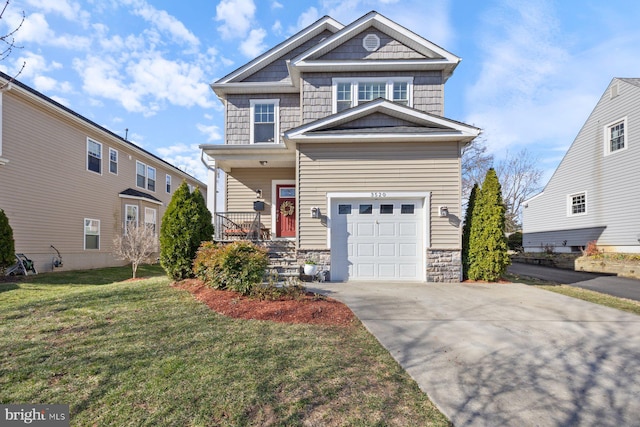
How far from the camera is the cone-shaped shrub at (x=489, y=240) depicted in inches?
343

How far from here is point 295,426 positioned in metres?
2.36

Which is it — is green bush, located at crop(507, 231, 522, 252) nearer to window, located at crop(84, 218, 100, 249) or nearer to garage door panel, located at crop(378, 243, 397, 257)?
garage door panel, located at crop(378, 243, 397, 257)

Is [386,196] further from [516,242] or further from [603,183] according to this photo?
[516,242]

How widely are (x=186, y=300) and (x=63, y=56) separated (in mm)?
4708

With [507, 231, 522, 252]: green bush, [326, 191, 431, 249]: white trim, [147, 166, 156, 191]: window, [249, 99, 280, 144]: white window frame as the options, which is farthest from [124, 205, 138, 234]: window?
[507, 231, 522, 252]: green bush

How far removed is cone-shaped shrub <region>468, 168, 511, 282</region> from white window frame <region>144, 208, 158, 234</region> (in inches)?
668

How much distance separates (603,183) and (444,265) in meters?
11.7

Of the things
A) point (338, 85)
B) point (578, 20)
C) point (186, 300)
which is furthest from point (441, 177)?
point (186, 300)

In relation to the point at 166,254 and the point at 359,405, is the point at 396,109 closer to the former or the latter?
the point at 166,254

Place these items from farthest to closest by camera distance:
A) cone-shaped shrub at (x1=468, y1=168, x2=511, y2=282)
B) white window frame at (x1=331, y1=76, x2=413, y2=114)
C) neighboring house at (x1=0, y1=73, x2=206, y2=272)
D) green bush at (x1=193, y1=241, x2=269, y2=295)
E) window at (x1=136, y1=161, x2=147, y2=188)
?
window at (x1=136, y1=161, x2=147, y2=188) → neighboring house at (x1=0, y1=73, x2=206, y2=272) → white window frame at (x1=331, y1=76, x2=413, y2=114) → cone-shaped shrub at (x1=468, y1=168, x2=511, y2=282) → green bush at (x1=193, y1=241, x2=269, y2=295)

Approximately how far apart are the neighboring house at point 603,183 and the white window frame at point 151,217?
76.0ft

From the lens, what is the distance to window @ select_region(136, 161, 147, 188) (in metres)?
18.1

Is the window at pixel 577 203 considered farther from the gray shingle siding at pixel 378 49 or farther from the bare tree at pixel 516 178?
the bare tree at pixel 516 178

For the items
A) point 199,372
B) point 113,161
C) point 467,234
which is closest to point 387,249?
point 467,234
